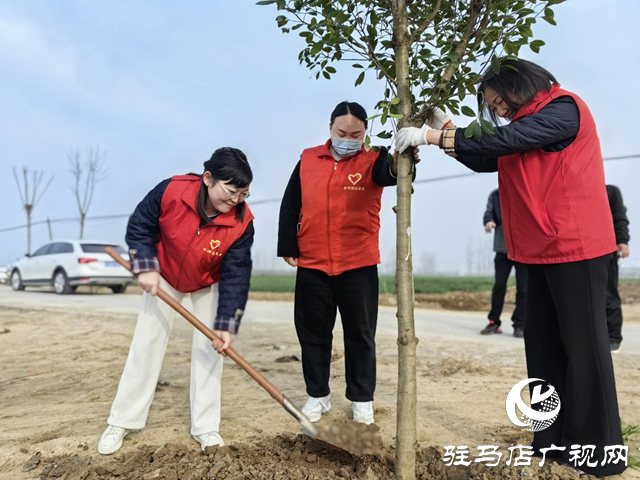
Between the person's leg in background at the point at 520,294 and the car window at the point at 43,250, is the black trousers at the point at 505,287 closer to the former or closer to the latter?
the person's leg in background at the point at 520,294

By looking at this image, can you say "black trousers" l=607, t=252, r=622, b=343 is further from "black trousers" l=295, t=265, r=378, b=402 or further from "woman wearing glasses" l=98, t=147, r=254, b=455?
"woman wearing glasses" l=98, t=147, r=254, b=455

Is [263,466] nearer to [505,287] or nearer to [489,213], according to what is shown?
[505,287]

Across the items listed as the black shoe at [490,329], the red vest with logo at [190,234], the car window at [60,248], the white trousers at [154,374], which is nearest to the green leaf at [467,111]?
the red vest with logo at [190,234]

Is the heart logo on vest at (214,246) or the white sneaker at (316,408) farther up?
the heart logo on vest at (214,246)

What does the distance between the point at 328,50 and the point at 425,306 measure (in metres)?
10.9

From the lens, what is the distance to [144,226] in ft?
9.04

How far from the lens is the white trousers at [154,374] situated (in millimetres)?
2830

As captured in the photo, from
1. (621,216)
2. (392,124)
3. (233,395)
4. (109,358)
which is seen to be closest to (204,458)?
(233,395)

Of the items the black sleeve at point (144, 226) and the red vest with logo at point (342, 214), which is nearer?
the black sleeve at point (144, 226)

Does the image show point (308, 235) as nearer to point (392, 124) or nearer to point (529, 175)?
point (392, 124)

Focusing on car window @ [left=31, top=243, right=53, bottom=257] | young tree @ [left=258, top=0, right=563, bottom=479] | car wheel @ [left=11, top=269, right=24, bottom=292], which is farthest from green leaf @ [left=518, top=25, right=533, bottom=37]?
car wheel @ [left=11, top=269, right=24, bottom=292]

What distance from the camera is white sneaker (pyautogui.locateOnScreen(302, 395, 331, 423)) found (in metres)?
3.23

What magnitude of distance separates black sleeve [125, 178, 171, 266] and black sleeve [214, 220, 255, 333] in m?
0.40

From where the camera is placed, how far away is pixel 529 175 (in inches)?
92.9
